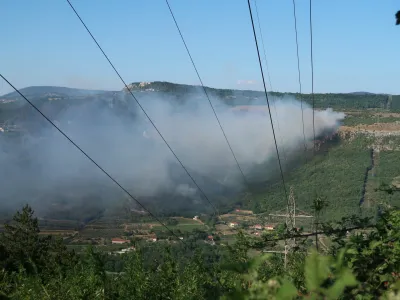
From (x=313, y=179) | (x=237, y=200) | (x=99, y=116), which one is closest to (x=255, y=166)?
(x=237, y=200)

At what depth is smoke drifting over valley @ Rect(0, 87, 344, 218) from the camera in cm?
6456

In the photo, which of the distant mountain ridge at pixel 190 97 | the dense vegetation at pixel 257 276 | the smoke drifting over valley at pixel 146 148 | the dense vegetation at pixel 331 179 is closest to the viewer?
the dense vegetation at pixel 257 276

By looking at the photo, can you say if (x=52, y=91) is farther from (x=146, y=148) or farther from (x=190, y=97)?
(x=146, y=148)

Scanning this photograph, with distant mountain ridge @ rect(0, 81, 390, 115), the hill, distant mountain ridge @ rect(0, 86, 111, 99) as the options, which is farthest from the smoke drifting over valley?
distant mountain ridge @ rect(0, 86, 111, 99)

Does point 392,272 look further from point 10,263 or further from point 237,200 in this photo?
point 237,200

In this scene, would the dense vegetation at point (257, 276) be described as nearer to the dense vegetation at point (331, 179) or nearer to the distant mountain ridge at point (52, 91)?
the dense vegetation at point (331, 179)

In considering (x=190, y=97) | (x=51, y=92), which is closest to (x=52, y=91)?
(x=51, y=92)

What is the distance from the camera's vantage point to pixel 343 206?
41.5m

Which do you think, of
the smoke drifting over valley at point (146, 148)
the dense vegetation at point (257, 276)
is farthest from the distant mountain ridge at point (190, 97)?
the dense vegetation at point (257, 276)

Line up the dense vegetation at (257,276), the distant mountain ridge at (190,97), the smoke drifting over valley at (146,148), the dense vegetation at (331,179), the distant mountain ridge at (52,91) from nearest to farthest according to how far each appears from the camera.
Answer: the dense vegetation at (257,276) → the dense vegetation at (331,179) → the smoke drifting over valley at (146,148) → the distant mountain ridge at (190,97) → the distant mountain ridge at (52,91)

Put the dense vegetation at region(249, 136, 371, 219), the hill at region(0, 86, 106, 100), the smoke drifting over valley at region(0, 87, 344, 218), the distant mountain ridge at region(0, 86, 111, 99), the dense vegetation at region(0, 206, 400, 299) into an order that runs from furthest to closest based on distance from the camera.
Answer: the distant mountain ridge at region(0, 86, 111, 99), the hill at region(0, 86, 106, 100), the smoke drifting over valley at region(0, 87, 344, 218), the dense vegetation at region(249, 136, 371, 219), the dense vegetation at region(0, 206, 400, 299)

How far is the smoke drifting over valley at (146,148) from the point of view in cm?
6456

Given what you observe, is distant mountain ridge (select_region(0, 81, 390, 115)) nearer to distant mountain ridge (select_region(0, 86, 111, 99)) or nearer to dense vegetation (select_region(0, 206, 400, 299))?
distant mountain ridge (select_region(0, 86, 111, 99))

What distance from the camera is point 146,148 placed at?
82875 mm
